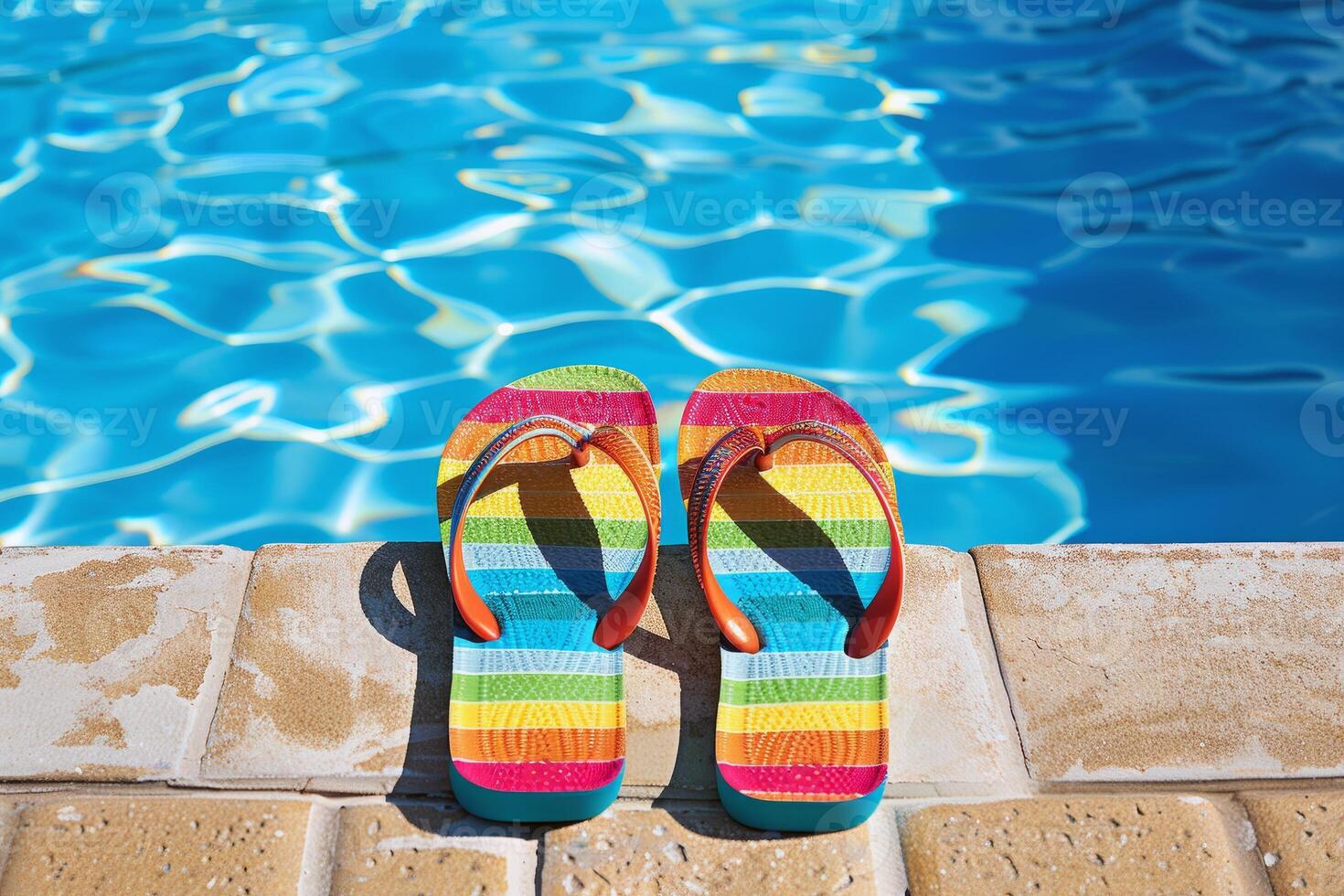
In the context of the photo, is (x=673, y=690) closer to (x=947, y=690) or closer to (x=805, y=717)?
(x=805, y=717)

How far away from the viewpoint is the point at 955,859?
1.36m

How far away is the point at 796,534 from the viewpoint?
69.6 inches

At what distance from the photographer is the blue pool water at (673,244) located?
8.48ft

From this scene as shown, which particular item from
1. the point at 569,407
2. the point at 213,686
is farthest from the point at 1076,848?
the point at 213,686

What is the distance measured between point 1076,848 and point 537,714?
735mm

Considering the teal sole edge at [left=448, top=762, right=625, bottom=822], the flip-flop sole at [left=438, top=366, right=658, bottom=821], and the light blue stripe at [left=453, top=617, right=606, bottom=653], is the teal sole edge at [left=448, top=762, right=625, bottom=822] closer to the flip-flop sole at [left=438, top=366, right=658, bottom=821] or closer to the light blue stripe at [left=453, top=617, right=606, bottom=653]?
the flip-flop sole at [left=438, top=366, right=658, bottom=821]

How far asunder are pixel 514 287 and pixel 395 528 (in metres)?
0.79

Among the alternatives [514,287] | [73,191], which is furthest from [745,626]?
[73,191]

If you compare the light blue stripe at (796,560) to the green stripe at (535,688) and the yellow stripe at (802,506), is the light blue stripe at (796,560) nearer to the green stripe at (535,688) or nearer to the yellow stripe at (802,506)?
the yellow stripe at (802,506)

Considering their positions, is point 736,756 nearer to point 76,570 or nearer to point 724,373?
point 724,373

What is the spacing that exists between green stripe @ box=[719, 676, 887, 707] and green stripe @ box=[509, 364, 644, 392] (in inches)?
25.9

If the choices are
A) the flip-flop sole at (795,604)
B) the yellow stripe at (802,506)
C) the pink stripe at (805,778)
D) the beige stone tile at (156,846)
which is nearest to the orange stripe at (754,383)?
the flip-flop sole at (795,604)

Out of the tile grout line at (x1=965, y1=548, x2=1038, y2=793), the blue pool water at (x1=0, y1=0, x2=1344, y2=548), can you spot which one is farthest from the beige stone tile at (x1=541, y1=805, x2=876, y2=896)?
the blue pool water at (x1=0, y1=0, x2=1344, y2=548)

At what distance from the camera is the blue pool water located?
2.59m
